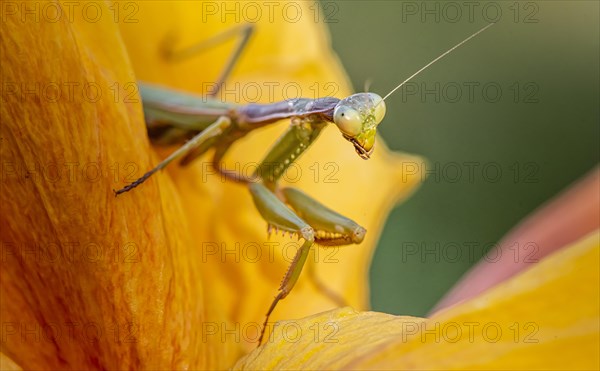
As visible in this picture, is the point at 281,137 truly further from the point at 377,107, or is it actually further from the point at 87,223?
the point at 87,223

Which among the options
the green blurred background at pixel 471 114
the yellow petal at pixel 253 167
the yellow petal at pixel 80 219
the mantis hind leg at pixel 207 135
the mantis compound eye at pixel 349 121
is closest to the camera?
the yellow petal at pixel 80 219

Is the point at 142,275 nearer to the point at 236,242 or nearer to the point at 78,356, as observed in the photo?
the point at 78,356

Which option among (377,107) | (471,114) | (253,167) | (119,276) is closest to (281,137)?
(253,167)

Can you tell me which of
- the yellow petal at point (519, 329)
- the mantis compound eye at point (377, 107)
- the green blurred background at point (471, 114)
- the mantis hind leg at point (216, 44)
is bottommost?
the green blurred background at point (471, 114)

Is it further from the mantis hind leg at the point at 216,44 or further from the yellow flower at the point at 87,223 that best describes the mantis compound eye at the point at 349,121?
the yellow flower at the point at 87,223

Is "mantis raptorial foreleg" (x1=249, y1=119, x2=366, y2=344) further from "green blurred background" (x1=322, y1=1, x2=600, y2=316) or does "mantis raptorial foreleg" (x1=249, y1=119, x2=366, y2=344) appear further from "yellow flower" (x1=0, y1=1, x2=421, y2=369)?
"yellow flower" (x1=0, y1=1, x2=421, y2=369)

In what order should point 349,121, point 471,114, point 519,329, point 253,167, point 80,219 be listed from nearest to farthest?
point 519,329
point 80,219
point 349,121
point 253,167
point 471,114

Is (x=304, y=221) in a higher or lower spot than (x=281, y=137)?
lower

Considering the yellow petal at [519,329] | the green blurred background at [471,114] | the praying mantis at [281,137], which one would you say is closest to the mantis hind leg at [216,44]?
the praying mantis at [281,137]
